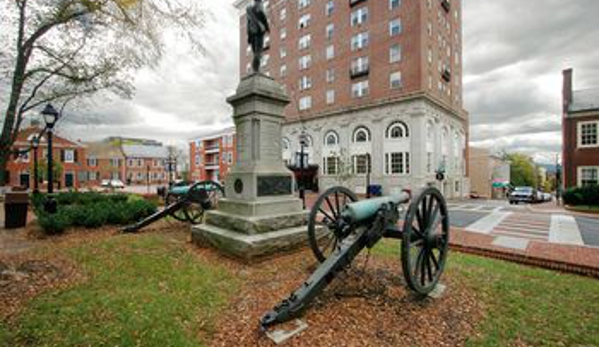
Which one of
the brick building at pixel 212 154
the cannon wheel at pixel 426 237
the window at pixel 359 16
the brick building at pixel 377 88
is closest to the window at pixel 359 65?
the brick building at pixel 377 88

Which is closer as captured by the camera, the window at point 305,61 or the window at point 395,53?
the window at point 395,53

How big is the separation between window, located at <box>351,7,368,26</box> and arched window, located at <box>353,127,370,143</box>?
1211 centimetres

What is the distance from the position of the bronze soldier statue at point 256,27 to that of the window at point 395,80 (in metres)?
23.4

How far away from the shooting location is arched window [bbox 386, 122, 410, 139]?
26.2 meters

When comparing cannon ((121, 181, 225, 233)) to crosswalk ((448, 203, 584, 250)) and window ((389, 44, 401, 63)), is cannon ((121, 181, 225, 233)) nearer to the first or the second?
crosswalk ((448, 203, 584, 250))

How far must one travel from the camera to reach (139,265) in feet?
16.3

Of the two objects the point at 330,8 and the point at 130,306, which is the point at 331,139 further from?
the point at 130,306

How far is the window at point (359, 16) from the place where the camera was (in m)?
29.1

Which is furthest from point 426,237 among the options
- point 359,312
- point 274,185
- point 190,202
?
point 190,202

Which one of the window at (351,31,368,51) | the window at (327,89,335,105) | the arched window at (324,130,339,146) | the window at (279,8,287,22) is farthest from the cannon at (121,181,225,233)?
the window at (279,8,287,22)

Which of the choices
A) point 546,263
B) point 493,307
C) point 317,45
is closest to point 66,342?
point 493,307

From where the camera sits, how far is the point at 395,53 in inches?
1064

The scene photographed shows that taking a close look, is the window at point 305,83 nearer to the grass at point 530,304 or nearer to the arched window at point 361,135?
the arched window at point 361,135

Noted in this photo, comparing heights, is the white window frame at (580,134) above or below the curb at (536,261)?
above
